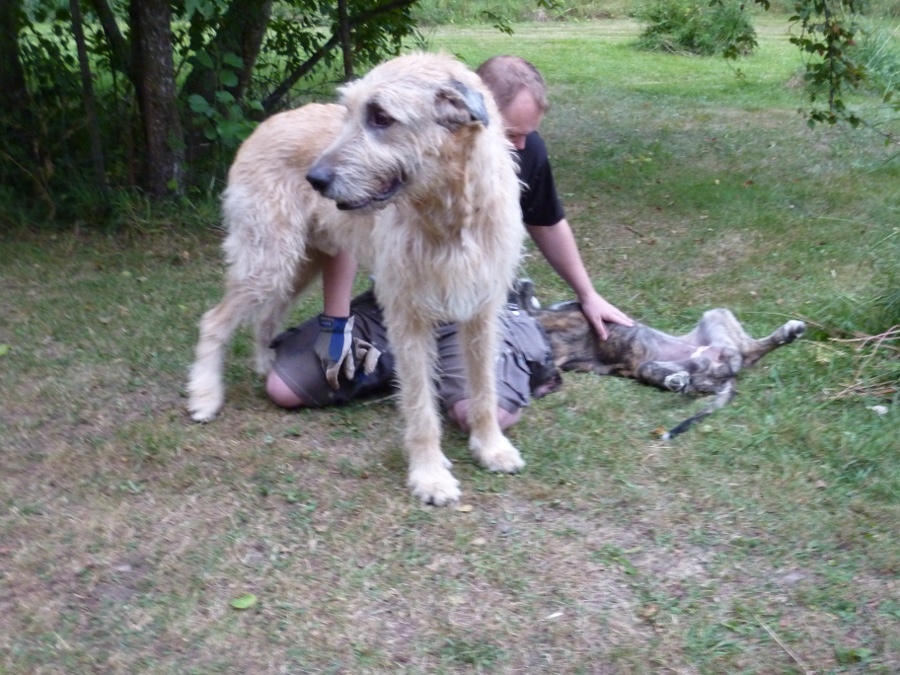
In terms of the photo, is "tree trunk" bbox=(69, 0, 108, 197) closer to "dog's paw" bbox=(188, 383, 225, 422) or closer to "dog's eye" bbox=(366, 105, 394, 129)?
"dog's paw" bbox=(188, 383, 225, 422)

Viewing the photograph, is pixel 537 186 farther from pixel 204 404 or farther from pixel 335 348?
pixel 204 404

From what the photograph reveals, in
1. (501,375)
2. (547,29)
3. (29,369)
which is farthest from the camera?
(547,29)

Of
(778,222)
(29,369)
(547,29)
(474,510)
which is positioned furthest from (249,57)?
(547,29)

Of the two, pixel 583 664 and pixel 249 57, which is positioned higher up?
pixel 249 57

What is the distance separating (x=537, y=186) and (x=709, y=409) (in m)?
1.31

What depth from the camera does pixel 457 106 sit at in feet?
10.2

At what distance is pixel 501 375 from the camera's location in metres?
4.09

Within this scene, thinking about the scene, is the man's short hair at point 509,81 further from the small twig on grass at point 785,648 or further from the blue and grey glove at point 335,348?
the small twig on grass at point 785,648

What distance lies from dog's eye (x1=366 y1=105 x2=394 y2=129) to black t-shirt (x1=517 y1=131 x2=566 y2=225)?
3.78ft

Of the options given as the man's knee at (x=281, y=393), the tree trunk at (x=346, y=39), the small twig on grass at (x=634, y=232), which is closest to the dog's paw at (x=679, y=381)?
the man's knee at (x=281, y=393)

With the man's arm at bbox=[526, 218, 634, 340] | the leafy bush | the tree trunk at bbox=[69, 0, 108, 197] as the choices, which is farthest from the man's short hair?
the leafy bush

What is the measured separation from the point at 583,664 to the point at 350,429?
1.79 m

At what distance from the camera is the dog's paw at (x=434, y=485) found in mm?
3473

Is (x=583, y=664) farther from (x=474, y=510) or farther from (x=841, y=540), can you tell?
(x=841, y=540)
